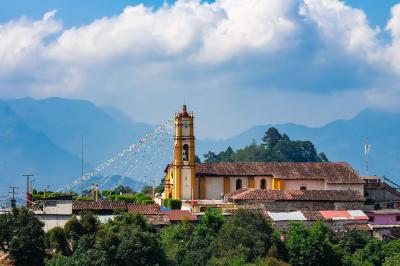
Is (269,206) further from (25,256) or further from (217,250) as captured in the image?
(25,256)

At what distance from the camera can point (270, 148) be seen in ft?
388

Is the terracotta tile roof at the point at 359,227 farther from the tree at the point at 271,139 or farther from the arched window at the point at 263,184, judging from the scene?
the tree at the point at 271,139

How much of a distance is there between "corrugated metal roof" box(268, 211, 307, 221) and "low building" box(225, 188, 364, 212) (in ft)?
4.62

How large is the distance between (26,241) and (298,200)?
1843 cm

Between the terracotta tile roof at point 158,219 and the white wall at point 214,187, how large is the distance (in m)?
11.2

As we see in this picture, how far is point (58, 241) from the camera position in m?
39.2

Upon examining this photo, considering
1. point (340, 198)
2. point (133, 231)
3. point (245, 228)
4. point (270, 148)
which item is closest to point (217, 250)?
point (245, 228)

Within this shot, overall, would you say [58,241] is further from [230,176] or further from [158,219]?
[230,176]

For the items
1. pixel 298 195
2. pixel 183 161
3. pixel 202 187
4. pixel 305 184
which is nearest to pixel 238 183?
pixel 202 187

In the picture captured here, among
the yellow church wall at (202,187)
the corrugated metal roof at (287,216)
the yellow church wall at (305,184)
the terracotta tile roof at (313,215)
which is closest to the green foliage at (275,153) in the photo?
the yellow church wall at (305,184)

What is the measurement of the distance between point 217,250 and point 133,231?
15.6 feet

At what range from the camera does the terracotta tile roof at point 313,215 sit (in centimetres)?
4813

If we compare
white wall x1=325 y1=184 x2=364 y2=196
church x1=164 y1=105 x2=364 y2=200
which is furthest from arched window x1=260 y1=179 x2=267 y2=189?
white wall x1=325 y1=184 x2=364 y2=196

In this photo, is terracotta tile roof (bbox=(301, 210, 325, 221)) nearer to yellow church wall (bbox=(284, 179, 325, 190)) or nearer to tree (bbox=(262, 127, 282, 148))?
yellow church wall (bbox=(284, 179, 325, 190))
